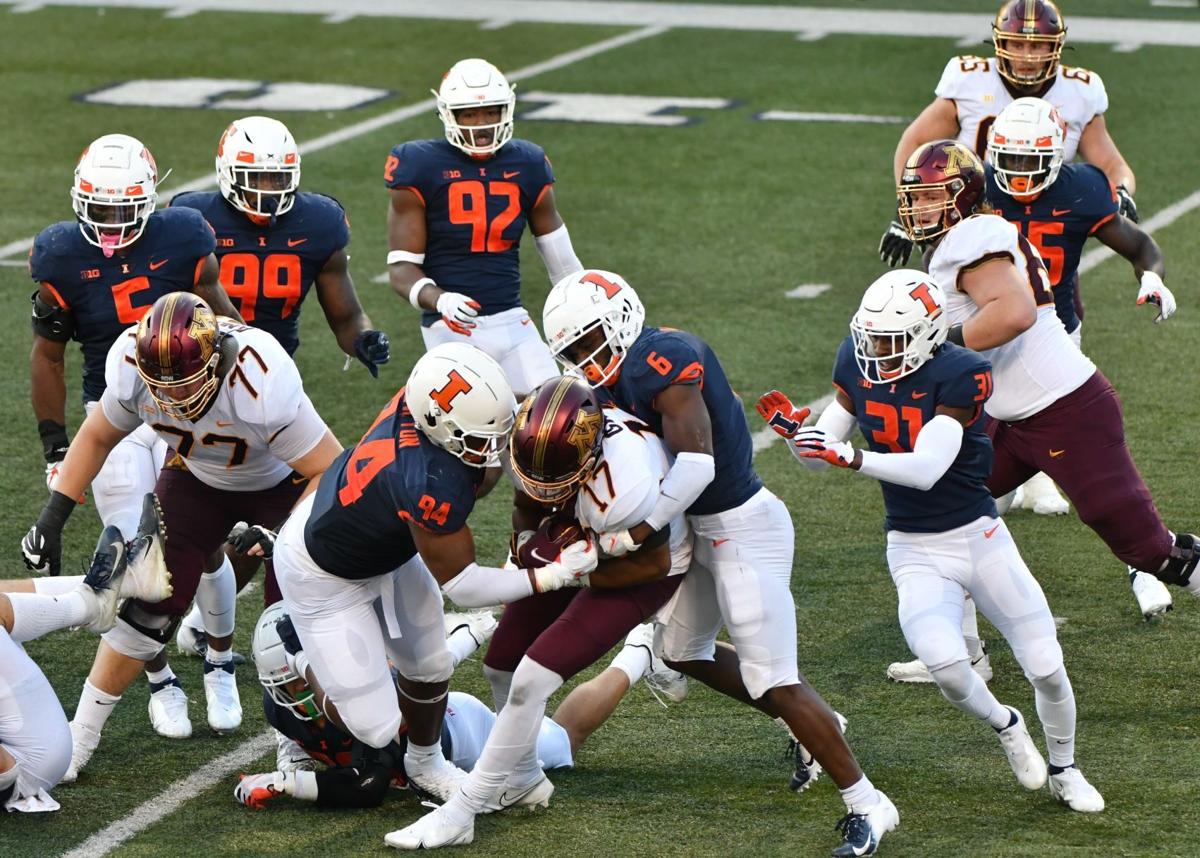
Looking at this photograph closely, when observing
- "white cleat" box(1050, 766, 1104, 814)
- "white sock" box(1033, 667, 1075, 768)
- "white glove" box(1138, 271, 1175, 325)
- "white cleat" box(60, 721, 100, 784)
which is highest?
"white glove" box(1138, 271, 1175, 325)

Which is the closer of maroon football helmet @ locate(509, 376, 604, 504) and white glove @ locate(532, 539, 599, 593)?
maroon football helmet @ locate(509, 376, 604, 504)

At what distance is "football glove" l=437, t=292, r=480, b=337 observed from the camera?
735 cm

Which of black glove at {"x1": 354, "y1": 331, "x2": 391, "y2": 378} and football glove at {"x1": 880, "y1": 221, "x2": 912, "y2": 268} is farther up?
football glove at {"x1": 880, "y1": 221, "x2": 912, "y2": 268}

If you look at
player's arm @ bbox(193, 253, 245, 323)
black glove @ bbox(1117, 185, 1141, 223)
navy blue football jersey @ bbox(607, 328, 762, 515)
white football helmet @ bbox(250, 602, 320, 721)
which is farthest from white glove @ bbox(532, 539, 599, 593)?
black glove @ bbox(1117, 185, 1141, 223)

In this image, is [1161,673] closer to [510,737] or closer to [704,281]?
[510,737]

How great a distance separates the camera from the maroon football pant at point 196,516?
5910mm

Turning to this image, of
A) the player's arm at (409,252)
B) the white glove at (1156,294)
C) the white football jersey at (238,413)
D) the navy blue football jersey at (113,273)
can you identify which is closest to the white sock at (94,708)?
the white football jersey at (238,413)

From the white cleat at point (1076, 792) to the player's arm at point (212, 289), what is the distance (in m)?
2.95

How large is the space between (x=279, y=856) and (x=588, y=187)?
28.2ft

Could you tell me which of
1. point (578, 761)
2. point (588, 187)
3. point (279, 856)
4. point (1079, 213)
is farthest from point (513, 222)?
point (588, 187)

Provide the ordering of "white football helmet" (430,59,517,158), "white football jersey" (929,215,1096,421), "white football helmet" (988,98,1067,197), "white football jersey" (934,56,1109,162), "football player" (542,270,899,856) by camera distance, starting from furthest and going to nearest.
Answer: "white football jersey" (934,56,1109,162), "white football helmet" (430,59,517,158), "white football helmet" (988,98,1067,197), "white football jersey" (929,215,1096,421), "football player" (542,270,899,856)

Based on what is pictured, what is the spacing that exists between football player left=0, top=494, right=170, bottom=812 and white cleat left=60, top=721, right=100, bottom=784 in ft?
0.63

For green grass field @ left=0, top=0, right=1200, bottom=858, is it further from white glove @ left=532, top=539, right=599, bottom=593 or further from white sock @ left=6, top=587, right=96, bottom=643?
white glove @ left=532, top=539, right=599, bottom=593

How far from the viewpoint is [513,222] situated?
25.8ft
